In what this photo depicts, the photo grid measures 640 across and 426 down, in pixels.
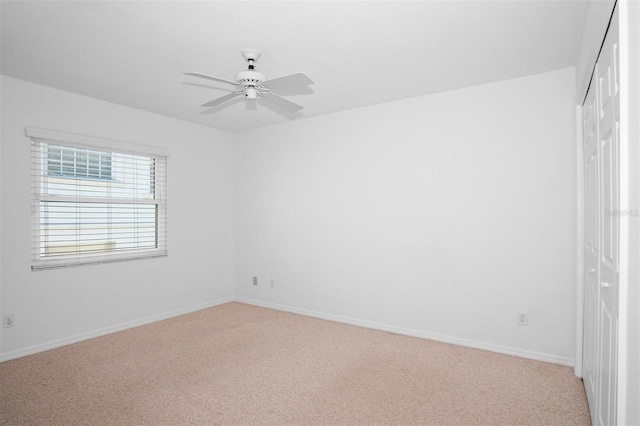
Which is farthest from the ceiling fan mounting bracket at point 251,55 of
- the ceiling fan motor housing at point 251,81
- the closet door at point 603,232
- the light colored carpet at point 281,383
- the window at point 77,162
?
the light colored carpet at point 281,383

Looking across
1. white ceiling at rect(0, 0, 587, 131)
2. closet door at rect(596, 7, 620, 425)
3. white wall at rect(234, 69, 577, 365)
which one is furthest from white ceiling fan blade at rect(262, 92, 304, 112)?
closet door at rect(596, 7, 620, 425)

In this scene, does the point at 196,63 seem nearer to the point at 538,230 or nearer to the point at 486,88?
the point at 486,88

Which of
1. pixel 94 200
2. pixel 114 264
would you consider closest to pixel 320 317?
pixel 114 264

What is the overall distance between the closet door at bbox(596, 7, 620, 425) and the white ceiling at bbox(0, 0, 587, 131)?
2.31 feet

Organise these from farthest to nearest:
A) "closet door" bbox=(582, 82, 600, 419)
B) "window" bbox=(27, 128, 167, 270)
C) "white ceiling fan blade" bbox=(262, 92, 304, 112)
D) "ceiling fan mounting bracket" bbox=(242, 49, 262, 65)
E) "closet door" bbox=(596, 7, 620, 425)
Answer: "window" bbox=(27, 128, 167, 270), "white ceiling fan blade" bbox=(262, 92, 304, 112), "ceiling fan mounting bracket" bbox=(242, 49, 262, 65), "closet door" bbox=(582, 82, 600, 419), "closet door" bbox=(596, 7, 620, 425)

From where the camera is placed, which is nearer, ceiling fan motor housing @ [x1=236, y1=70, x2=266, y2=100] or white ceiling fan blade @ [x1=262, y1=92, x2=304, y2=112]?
ceiling fan motor housing @ [x1=236, y1=70, x2=266, y2=100]

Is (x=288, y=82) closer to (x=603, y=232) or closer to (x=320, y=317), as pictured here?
(x=603, y=232)

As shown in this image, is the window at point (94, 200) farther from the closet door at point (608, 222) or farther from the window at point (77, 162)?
the closet door at point (608, 222)

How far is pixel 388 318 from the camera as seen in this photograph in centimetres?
393

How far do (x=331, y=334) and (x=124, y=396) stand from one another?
6.47ft

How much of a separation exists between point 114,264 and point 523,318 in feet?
13.6

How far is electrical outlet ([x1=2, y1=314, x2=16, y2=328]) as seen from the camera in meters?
3.14

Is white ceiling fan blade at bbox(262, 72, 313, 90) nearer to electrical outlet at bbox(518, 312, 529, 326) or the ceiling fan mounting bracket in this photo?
the ceiling fan mounting bracket

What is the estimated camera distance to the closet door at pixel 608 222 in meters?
1.48
